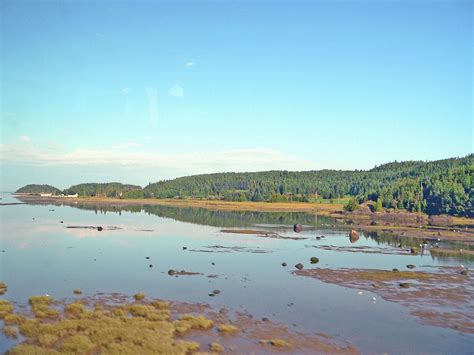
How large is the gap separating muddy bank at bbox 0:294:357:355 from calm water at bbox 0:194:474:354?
1.99 m

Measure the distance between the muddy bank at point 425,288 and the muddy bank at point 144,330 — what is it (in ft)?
42.1

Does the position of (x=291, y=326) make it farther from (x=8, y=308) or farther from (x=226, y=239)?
(x=226, y=239)

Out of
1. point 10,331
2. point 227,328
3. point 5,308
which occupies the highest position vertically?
point 5,308

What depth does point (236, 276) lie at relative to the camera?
Answer: 55031mm

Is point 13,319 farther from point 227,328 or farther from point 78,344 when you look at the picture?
point 227,328

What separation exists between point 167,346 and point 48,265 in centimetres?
3510

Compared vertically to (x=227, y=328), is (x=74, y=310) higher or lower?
higher

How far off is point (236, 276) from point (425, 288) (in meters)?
21.9

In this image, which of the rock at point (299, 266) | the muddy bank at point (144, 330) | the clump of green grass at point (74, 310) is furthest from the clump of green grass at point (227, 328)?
the rock at point (299, 266)

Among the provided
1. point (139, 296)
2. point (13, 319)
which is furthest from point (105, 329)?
point (139, 296)

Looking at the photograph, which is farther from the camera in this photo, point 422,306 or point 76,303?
point 422,306

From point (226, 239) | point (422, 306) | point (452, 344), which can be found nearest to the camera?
point (452, 344)

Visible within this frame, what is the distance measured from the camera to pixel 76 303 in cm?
4009

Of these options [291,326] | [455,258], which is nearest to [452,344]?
[291,326]
